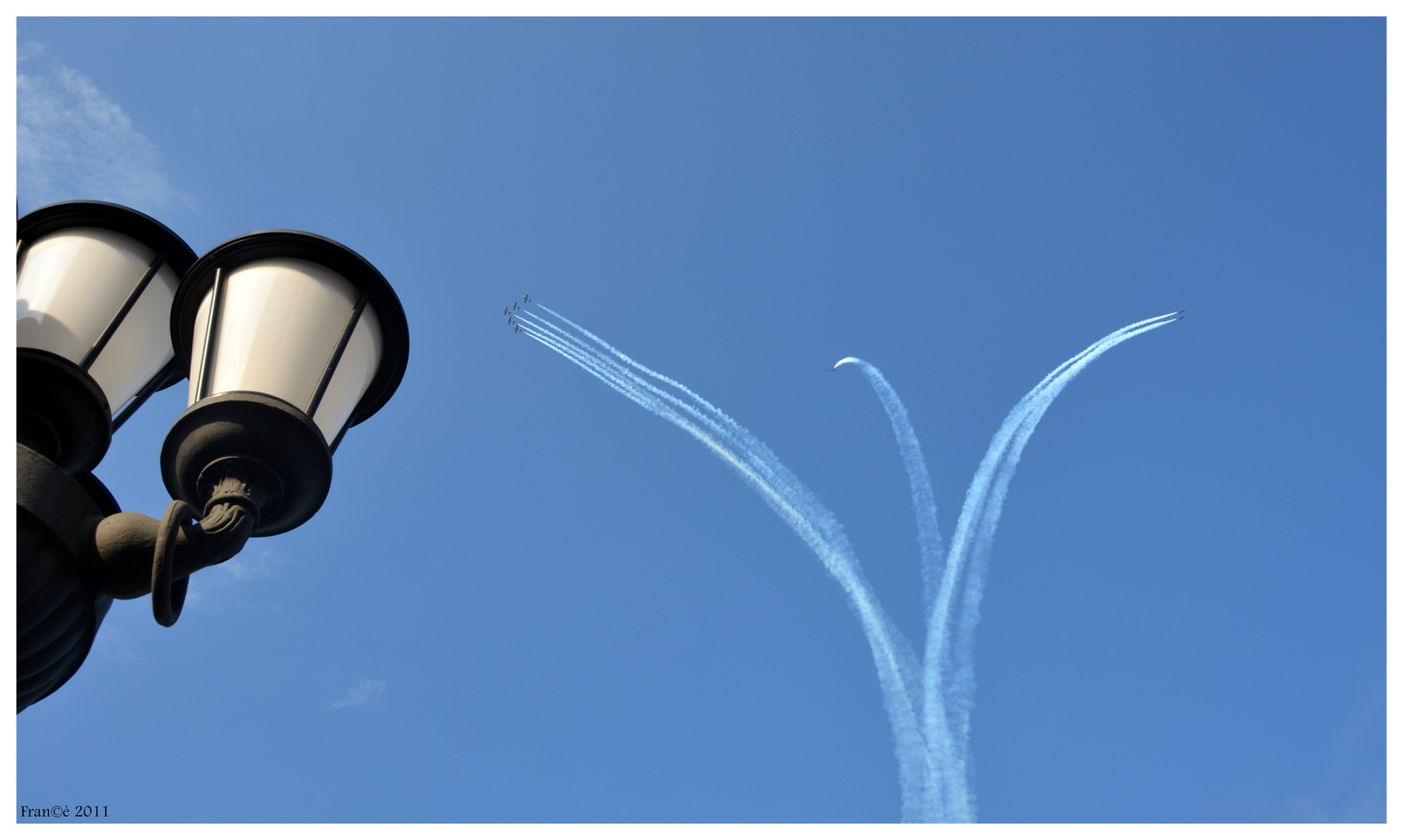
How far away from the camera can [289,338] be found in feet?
10.9

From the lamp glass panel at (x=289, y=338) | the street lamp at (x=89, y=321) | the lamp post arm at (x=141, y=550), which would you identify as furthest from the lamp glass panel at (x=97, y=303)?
the lamp post arm at (x=141, y=550)

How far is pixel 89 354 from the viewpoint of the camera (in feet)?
12.5

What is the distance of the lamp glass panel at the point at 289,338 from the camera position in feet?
10.5

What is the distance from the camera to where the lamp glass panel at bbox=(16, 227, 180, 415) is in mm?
3805

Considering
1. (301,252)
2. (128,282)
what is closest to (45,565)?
(301,252)

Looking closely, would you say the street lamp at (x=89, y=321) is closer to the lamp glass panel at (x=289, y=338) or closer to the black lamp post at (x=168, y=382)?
the black lamp post at (x=168, y=382)

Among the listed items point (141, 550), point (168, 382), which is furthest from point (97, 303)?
point (141, 550)

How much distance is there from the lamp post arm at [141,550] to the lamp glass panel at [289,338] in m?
0.54

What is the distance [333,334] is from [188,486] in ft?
2.46

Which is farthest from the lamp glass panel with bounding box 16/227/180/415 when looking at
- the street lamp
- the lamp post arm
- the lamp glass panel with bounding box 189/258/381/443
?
the lamp post arm

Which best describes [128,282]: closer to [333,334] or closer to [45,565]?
[333,334]

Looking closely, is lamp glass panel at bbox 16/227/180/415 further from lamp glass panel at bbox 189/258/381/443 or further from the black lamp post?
lamp glass panel at bbox 189/258/381/443

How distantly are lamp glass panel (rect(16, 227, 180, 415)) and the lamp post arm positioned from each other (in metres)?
1.39

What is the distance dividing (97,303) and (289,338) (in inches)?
53.3
